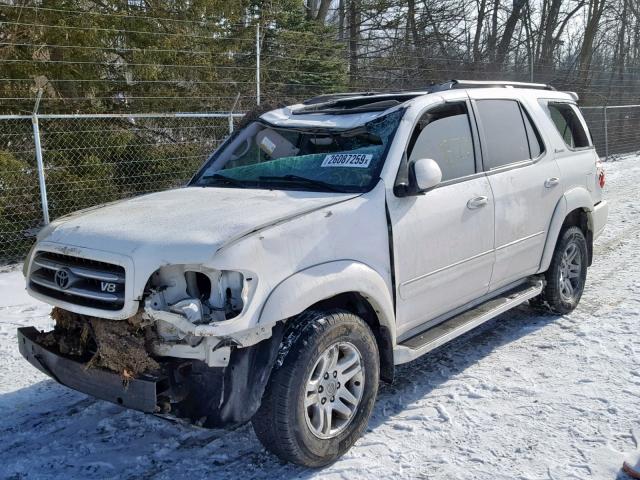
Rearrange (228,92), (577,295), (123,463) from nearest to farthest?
(123,463) → (577,295) → (228,92)

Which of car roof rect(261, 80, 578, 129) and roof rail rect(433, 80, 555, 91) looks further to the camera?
roof rail rect(433, 80, 555, 91)

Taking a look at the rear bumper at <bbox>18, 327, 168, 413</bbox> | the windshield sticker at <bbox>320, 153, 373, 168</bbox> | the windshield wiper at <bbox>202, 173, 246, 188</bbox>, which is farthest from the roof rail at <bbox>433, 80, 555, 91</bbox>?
the rear bumper at <bbox>18, 327, 168, 413</bbox>

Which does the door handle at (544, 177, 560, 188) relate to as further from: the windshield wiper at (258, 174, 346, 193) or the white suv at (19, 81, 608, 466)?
the windshield wiper at (258, 174, 346, 193)

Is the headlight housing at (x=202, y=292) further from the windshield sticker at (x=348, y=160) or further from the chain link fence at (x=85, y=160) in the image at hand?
the chain link fence at (x=85, y=160)

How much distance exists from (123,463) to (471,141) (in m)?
3.16

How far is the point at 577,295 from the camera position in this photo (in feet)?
18.8

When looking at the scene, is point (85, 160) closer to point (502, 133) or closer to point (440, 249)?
point (502, 133)

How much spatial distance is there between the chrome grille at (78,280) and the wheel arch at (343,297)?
749 millimetres

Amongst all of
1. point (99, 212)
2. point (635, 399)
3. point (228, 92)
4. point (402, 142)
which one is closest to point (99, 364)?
point (99, 212)

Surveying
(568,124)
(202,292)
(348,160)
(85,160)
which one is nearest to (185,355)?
(202,292)

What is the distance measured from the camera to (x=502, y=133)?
4832 millimetres

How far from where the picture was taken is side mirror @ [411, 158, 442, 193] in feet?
12.1

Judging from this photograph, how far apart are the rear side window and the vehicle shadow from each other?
1656 mm

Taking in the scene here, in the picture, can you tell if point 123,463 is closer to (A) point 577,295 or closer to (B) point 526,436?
(B) point 526,436
